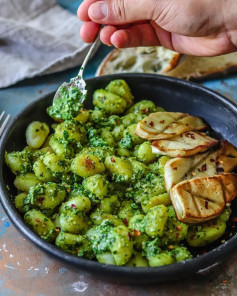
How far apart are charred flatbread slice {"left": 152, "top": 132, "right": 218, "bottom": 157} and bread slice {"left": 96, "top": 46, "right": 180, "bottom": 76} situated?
0.79 metres

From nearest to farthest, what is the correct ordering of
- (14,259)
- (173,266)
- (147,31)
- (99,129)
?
(173,266) < (14,259) < (99,129) < (147,31)

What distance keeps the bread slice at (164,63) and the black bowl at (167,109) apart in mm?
425

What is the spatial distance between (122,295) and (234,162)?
2.09ft

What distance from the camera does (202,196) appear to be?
1374 millimetres

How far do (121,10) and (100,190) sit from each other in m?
0.70

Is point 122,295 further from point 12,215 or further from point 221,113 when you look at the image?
point 221,113

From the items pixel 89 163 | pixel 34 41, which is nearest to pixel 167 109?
pixel 89 163

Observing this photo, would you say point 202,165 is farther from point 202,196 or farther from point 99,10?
point 99,10

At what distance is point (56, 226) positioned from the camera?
1.37 m

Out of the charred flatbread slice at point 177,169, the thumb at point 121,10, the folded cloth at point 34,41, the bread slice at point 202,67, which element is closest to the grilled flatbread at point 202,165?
the charred flatbread slice at point 177,169

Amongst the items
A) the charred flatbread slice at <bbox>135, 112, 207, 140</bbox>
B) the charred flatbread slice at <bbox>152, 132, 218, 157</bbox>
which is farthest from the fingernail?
the charred flatbread slice at <bbox>152, 132, 218, 157</bbox>

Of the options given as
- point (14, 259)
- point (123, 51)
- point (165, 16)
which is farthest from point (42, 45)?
point (14, 259)

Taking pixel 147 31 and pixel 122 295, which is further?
pixel 147 31

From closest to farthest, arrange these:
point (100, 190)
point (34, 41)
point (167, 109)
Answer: point (100, 190) → point (167, 109) → point (34, 41)
